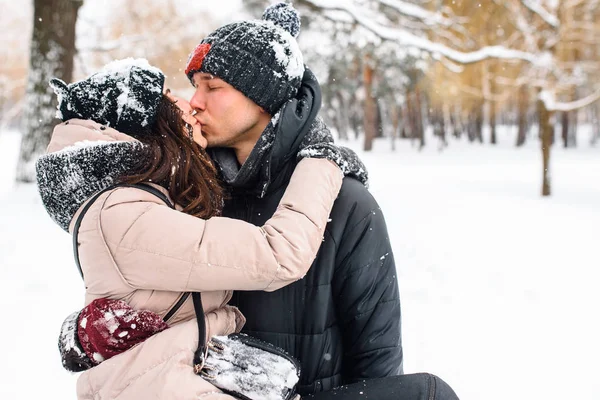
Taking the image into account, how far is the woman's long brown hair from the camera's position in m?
1.68

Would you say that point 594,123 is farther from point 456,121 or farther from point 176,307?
point 176,307

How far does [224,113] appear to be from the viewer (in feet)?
7.09

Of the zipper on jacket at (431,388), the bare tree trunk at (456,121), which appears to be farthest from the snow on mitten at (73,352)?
the bare tree trunk at (456,121)

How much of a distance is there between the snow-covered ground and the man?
2.51m

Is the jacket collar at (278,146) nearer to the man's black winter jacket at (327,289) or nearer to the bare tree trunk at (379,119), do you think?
the man's black winter jacket at (327,289)

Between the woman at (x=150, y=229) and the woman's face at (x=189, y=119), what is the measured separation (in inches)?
4.1

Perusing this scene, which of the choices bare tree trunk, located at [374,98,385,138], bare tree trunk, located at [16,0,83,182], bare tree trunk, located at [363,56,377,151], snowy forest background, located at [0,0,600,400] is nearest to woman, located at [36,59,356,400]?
snowy forest background, located at [0,0,600,400]

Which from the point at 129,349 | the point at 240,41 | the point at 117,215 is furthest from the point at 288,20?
the point at 129,349

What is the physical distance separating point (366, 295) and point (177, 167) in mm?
889

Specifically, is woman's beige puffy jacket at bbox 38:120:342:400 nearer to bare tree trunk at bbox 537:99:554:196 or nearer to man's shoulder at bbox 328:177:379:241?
man's shoulder at bbox 328:177:379:241

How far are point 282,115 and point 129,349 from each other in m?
0.99

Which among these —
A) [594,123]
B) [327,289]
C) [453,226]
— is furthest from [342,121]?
[327,289]

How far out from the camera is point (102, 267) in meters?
1.55

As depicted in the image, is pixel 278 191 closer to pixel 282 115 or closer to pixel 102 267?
pixel 282 115
